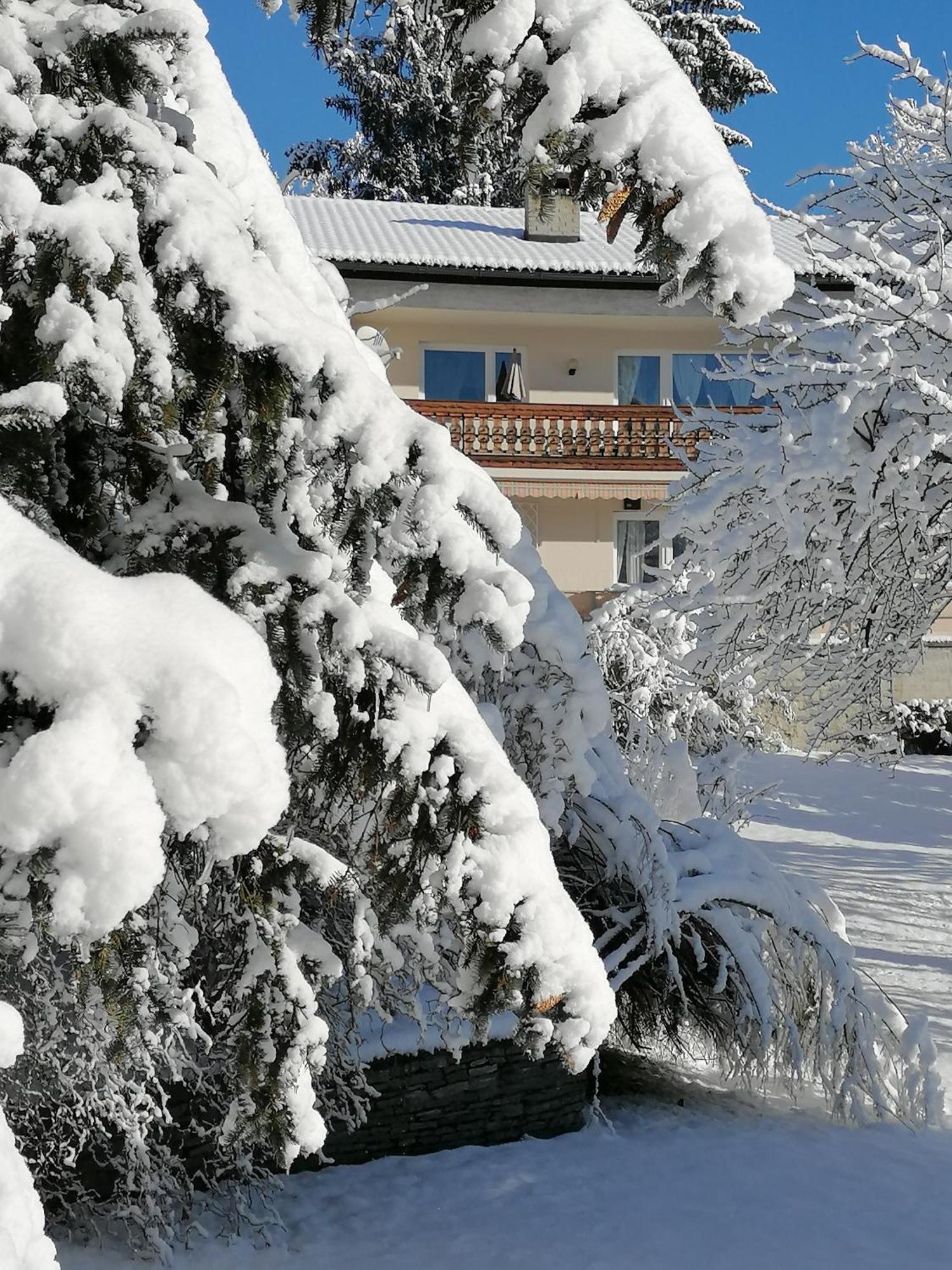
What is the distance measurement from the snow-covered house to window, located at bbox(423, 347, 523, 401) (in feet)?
0.09

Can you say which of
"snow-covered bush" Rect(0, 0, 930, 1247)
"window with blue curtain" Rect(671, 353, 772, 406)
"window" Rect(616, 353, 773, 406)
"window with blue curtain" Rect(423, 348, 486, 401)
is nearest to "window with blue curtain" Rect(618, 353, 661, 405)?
"window" Rect(616, 353, 773, 406)

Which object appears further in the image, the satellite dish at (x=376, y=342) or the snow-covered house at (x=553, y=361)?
the snow-covered house at (x=553, y=361)

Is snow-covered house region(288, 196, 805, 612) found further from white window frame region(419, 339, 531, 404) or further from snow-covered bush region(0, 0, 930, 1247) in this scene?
snow-covered bush region(0, 0, 930, 1247)

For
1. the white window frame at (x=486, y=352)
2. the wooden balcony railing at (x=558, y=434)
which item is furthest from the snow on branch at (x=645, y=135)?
the white window frame at (x=486, y=352)

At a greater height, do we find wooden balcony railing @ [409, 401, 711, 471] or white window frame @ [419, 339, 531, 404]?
white window frame @ [419, 339, 531, 404]

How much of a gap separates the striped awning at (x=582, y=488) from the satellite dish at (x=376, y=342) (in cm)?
1646

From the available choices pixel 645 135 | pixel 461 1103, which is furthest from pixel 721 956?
pixel 645 135

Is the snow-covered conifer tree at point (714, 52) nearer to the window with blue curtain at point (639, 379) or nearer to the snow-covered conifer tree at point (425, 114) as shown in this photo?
the snow-covered conifer tree at point (425, 114)

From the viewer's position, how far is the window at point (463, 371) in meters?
23.6

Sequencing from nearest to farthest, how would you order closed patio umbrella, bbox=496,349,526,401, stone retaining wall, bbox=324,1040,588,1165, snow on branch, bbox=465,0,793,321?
snow on branch, bbox=465,0,793,321 < stone retaining wall, bbox=324,1040,588,1165 < closed patio umbrella, bbox=496,349,526,401

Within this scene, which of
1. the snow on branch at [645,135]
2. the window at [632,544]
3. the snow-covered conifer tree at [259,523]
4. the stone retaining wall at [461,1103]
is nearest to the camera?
the snow-covered conifer tree at [259,523]

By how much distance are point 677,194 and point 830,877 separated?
12386mm

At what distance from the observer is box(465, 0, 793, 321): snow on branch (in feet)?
8.31

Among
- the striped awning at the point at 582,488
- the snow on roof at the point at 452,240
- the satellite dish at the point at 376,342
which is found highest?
the snow on roof at the point at 452,240
